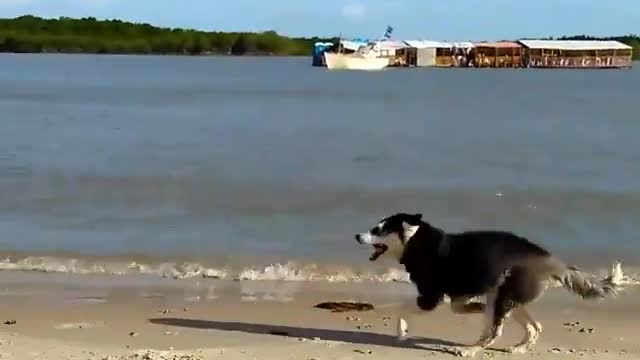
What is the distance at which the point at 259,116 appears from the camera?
132 feet

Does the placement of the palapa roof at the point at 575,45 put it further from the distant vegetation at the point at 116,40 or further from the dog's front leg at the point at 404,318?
the dog's front leg at the point at 404,318

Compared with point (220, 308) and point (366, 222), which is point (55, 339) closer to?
point (220, 308)

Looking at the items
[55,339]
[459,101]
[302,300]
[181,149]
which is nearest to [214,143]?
[181,149]

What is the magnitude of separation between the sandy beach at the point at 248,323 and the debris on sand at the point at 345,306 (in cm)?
9

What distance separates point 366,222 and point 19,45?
425 ft

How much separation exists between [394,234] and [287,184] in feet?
39.8

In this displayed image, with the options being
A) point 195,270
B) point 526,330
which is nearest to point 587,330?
point 526,330

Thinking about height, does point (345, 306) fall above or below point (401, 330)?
below

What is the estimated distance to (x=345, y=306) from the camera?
9891mm

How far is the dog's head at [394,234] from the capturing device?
8.23m

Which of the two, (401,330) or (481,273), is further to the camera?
(401,330)

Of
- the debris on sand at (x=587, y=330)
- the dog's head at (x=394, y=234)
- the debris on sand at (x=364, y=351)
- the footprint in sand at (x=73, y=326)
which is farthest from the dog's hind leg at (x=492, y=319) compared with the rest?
the footprint in sand at (x=73, y=326)

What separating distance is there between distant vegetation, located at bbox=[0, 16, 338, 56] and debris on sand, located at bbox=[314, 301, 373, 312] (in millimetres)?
131206

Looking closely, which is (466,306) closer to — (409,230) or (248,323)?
(409,230)
